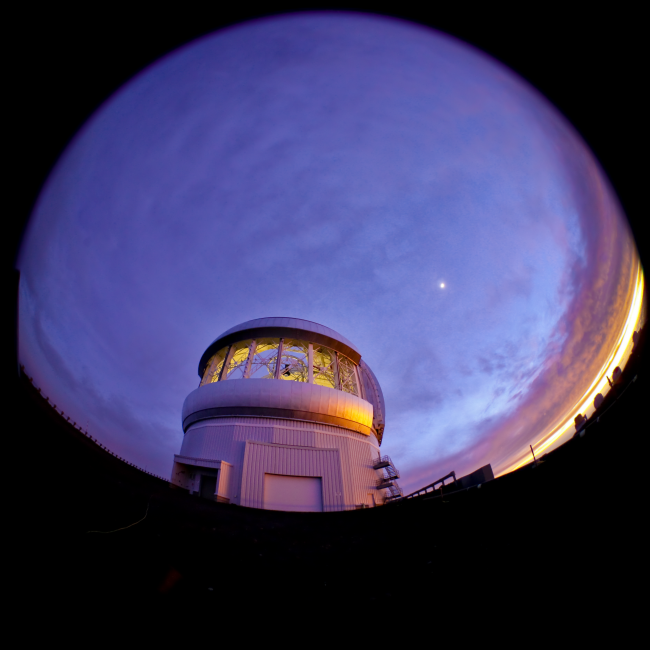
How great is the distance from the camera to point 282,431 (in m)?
16.9

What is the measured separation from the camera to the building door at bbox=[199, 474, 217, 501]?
14.7m

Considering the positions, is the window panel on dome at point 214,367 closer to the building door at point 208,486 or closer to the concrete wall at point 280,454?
the concrete wall at point 280,454

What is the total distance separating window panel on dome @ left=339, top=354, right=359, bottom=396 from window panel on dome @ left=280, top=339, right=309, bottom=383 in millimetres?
3145

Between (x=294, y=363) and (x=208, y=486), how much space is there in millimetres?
10877

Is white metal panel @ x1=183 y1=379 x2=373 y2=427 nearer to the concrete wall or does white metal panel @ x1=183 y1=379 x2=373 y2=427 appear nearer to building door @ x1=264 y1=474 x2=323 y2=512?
the concrete wall

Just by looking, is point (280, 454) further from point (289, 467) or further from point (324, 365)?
point (324, 365)

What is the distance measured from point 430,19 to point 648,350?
16.5ft

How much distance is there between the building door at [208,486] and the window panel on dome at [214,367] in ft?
25.6

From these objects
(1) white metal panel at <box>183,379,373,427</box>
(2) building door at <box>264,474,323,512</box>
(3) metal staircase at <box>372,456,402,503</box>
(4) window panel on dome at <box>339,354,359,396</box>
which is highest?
(4) window panel on dome at <box>339,354,359,396</box>

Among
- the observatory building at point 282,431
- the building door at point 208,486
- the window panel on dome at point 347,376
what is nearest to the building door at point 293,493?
the observatory building at point 282,431

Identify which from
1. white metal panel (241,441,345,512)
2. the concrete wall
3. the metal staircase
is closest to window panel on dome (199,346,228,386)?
the concrete wall

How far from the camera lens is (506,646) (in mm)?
1897

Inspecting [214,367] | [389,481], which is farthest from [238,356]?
[389,481]

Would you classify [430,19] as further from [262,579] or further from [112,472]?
[112,472]
